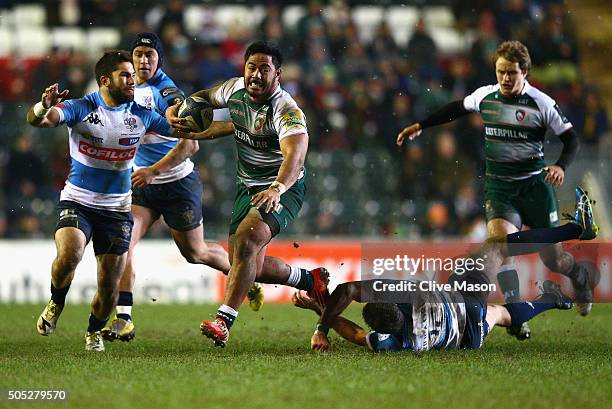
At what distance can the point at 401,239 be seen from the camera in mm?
12992

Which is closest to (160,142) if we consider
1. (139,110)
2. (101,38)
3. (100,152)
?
(139,110)

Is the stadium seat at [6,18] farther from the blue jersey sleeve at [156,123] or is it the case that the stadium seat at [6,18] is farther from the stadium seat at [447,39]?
the blue jersey sleeve at [156,123]

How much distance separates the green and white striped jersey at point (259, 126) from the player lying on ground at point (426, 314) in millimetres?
1073

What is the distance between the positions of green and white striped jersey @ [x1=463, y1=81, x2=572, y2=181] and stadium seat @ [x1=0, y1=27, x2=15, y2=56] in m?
8.93

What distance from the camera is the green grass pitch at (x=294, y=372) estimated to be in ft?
17.4

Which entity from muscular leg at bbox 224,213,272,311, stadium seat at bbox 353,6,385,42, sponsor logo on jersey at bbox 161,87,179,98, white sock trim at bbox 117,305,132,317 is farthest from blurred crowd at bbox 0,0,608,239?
muscular leg at bbox 224,213,272,311

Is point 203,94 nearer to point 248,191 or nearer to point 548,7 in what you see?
point 248,191

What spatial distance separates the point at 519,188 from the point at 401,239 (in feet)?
13.6

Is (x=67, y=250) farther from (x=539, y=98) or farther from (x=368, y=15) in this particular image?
(x=368, y=15)

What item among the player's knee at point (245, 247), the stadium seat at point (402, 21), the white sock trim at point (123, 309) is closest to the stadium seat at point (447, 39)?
the stadium seat at point (402, 21)

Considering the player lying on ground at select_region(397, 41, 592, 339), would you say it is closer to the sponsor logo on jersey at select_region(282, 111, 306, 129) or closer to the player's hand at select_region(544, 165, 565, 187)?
the player's hand at select_region(544, 165, 565, 187)

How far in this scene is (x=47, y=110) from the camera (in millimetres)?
7188

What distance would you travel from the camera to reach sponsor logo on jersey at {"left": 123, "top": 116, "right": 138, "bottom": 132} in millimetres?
7750

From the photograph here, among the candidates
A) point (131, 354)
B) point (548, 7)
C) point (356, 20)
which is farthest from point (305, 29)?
point (131, 354)
